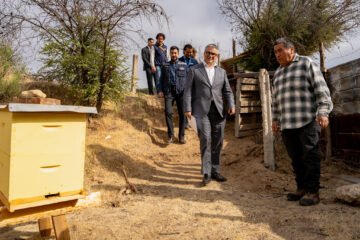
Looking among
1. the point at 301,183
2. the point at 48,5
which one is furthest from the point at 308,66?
the point at 48,5

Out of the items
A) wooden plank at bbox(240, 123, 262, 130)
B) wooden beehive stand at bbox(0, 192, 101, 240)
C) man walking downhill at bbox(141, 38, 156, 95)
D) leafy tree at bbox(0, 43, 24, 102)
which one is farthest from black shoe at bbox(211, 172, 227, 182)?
leafy tree at bbox(0, 43, 24, 102)

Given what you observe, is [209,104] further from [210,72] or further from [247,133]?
[247,133]

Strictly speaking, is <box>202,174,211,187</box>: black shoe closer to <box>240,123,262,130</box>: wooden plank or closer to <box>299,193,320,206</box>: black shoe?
<box>299,193,320,206</box>: black shoe

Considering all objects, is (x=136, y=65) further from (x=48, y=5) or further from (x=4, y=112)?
(x=4, y=112)

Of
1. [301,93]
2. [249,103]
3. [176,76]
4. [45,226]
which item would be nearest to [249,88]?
[249,103]

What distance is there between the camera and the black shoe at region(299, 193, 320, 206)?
4.16 m

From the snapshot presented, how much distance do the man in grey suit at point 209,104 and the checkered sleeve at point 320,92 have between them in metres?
1.52

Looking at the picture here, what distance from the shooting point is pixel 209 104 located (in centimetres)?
520

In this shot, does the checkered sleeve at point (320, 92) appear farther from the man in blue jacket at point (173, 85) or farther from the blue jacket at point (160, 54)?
the blue jacket at point (160, 54)

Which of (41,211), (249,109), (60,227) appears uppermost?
(249,109)

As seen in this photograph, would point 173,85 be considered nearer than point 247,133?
Yes

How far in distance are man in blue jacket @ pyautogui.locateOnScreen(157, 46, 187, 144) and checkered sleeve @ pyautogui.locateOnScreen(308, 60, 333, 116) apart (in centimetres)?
343

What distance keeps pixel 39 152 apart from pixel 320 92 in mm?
3349

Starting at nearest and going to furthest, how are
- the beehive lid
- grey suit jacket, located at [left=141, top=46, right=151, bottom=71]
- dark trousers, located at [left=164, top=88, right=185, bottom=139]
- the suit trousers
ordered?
the beehive lid, the suit trousers, dark trousers, located at [left=164, top=88, right=185, bottom=139], grey suit jacket, located at [left=141, top=46, right=151, bottom=71]
